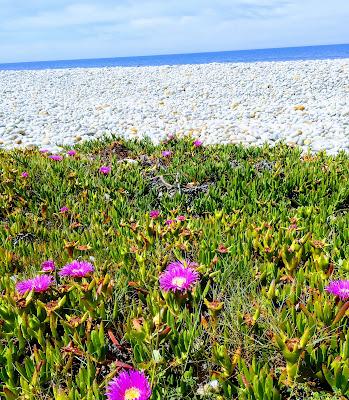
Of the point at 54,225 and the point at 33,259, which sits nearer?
the point at 33,259

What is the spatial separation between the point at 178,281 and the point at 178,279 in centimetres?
1

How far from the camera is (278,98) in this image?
38.8 feet

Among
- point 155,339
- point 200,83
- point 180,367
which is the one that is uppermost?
point 200,83

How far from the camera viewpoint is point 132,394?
1295 mm

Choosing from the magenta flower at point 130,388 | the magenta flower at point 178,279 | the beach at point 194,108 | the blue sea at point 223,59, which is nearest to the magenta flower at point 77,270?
the magenta flower at point 178,279

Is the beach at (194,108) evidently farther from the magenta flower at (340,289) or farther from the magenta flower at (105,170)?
the magenta flower at (340,289)

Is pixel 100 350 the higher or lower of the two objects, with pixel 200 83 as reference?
lower

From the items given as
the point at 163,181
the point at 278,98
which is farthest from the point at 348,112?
the point at 163,181

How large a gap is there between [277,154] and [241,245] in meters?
2.76

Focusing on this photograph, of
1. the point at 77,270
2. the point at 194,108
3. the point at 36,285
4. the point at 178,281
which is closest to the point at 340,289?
the point at 178,281

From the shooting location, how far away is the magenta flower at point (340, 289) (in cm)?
164

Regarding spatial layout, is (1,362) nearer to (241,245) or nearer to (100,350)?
(100,350)

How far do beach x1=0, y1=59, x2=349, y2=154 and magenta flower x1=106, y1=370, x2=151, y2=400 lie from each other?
205 inches

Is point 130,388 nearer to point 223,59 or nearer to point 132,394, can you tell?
point 132,394
